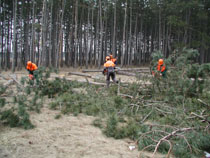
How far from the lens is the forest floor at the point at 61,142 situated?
350cm

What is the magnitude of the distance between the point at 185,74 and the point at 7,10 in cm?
2369

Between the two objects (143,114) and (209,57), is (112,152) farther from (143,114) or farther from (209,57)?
(209,57)

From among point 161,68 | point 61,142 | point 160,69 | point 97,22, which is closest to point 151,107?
point 160,69

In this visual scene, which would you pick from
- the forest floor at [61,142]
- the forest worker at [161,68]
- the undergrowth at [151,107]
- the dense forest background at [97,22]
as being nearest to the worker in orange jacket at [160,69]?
the forest worker at [161,68]

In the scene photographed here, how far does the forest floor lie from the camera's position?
3.50m

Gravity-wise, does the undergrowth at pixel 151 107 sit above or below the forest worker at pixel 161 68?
below

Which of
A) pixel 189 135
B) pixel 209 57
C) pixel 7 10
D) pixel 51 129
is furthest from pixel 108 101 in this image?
pixel 209 57

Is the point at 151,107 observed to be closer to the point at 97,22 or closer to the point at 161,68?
the point at 161,68

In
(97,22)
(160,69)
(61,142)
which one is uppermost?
(97,22)

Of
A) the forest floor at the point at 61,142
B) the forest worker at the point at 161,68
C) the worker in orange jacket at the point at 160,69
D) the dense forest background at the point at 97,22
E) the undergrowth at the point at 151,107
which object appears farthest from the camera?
the dense forest background at the point at 97,22

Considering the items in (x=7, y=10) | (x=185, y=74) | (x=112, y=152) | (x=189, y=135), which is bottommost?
(x=112, y=152)

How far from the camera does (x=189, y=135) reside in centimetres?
373

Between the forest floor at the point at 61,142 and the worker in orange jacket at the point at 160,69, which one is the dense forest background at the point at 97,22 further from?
the forest floor at the point at 61,142

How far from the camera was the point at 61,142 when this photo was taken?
398 centimetres
